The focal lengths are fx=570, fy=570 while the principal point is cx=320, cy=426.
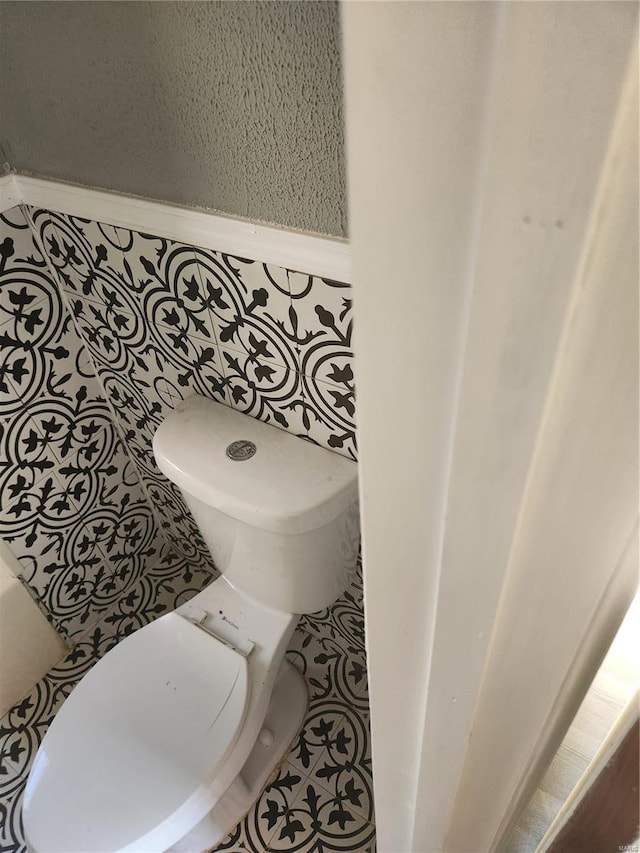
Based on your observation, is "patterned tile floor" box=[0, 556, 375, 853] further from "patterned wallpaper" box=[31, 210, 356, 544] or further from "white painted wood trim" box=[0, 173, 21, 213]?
"white painted wood trim" box=[0, 173, 21, 213]

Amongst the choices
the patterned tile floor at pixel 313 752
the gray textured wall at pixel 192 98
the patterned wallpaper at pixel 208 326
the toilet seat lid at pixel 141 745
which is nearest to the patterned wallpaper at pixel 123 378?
the patterned wallpaper at pixel 208 326

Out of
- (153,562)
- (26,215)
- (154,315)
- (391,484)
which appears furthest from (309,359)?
(153,562)

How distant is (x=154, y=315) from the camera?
102 cm

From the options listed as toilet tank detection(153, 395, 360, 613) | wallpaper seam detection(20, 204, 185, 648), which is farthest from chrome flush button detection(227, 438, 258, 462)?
wallpaper seam detection(20, 204, 185, 648)

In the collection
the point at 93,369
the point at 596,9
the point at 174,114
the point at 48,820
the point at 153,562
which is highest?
the point at 596,9

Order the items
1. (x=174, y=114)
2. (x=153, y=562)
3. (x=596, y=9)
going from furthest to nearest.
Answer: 1. (x=153, y=562)
2. (x=174, y=114)
3. (x=596, y=9)

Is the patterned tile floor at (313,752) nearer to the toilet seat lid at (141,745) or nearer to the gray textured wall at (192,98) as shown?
the toilet seat lid at (141,745)

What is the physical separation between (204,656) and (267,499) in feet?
1.42

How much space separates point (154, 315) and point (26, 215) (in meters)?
0.33

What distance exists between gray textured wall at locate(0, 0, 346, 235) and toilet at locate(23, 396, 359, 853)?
1.24 ft

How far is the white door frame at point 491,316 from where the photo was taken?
0.54 ft

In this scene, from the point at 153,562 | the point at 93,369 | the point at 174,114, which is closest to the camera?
the point at 174,114

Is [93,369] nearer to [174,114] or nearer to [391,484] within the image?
[174,114]

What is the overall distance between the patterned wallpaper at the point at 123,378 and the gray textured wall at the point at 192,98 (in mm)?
103
